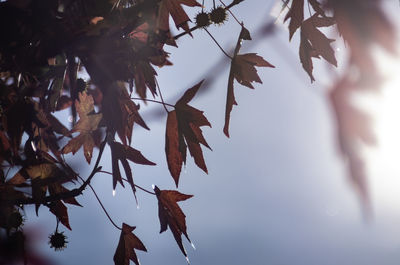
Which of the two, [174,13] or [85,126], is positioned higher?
[174,13]

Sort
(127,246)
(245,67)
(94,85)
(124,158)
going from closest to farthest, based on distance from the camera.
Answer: (94,85) < (124,158) < (245,67) < (127,246)

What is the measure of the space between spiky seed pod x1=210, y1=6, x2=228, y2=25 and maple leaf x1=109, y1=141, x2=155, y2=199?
1.85ft

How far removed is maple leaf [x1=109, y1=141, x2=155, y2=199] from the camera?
1.21m

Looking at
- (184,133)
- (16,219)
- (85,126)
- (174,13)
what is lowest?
(16,219)

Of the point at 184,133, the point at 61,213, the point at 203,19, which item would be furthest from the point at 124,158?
the point at 203,19

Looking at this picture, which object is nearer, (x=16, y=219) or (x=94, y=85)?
(x=94, y=85)

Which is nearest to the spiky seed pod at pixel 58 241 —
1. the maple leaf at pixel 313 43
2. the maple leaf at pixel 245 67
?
the maple leaf at pixel 245 67

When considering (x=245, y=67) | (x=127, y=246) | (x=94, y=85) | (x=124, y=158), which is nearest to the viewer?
(x=94, y=85)

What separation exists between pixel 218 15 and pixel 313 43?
1.21 feet

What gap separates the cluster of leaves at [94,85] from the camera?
3.16 ft

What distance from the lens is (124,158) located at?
4.09 ft

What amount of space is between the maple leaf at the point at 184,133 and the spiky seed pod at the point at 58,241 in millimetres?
595

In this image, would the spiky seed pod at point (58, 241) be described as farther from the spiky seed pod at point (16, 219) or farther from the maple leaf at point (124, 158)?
the maple leaf at point (124, 158)

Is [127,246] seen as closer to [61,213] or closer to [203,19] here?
[61,213]
